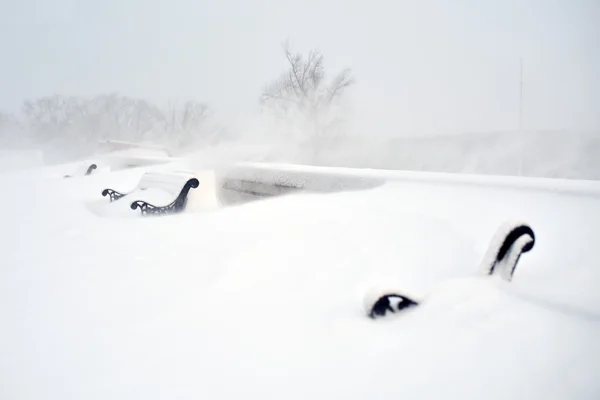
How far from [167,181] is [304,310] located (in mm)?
4519

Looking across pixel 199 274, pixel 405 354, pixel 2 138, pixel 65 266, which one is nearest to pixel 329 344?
pixel 405 354

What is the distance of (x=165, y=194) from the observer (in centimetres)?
540

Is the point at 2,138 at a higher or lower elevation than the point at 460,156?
higher

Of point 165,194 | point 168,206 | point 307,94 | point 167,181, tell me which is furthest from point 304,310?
point 307,94

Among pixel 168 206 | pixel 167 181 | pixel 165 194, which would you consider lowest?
pixel 168 206

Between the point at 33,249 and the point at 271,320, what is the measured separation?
2176 mm

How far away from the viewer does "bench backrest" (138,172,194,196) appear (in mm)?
5134

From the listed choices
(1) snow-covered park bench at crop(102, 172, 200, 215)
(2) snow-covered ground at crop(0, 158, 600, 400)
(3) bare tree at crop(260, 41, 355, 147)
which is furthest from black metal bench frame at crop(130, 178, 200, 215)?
(3) bare tree at crop(260, 41, 355, 147)

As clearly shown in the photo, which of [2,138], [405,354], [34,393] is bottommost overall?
[34,393]

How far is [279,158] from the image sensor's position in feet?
53.3

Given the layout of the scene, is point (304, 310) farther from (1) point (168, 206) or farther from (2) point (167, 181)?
(2) point (167, 181)

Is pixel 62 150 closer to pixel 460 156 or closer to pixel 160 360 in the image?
pixel 460 156

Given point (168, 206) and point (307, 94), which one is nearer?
point (168, 206)

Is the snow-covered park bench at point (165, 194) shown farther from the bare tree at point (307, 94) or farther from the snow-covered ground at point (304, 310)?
the bare tree at point (307, 94)
